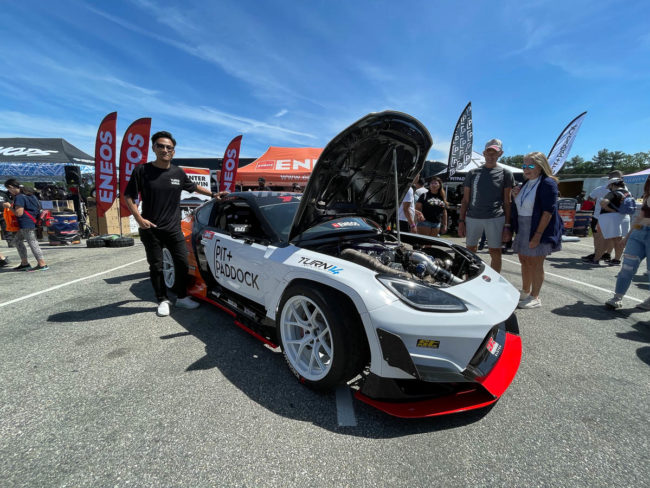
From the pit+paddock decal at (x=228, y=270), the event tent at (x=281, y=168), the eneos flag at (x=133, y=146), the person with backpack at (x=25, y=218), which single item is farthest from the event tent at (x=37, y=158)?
the pit+paddock decal at (x=228, y=270)

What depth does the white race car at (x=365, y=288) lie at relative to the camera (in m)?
1.55

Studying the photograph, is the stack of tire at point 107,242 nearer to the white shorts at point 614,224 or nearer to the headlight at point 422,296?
the headlight at point 422,296

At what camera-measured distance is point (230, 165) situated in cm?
1220

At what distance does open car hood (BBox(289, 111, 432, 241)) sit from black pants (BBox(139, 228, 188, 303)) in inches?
65.1

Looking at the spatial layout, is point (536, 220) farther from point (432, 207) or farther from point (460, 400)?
point (460, 400)

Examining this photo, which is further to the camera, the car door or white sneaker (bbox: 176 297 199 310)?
white sneaker (bbox: 176 297 199 310)

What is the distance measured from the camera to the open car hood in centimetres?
220

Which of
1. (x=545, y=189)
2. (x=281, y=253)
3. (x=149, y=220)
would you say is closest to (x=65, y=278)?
(x=149, y=220)

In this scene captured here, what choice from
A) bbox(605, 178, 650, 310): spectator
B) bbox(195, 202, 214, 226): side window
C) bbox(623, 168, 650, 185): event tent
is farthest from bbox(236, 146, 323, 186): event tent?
bbox(623, 168, 650, 185): event tent

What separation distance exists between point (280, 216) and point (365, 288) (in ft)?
4.17

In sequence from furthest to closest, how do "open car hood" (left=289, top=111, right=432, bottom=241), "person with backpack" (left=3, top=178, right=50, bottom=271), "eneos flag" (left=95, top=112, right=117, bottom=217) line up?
"eneos flag" (left=95, top=112, right=117, bottom=217)
"person with backpack" (left=3, top=178, right=50, bottom=271)
"open car hood" (left=289, top=111, right=432, bottom=241)

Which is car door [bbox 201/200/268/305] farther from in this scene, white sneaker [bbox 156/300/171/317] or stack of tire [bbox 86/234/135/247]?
A: stack of tire [bbox 86/234/135/247]

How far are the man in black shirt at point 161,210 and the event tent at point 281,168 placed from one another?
10610mm

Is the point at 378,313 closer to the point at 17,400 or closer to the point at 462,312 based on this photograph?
the point at 462,312
